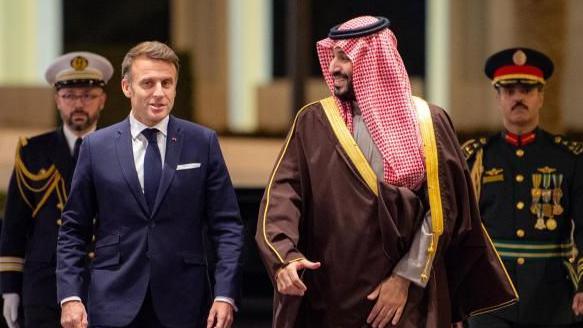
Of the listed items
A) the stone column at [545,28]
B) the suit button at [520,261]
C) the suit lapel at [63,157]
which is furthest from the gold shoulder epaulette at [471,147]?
the stone column at [545,28]

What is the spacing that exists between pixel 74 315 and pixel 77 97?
4.64ft

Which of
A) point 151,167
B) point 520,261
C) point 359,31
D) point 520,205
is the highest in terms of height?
point 359,31

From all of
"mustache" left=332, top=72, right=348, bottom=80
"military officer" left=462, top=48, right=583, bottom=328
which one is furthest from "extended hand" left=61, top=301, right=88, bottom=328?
"military officer" left=462, top=48, right=583, bottom=328

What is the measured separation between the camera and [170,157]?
5.13 m

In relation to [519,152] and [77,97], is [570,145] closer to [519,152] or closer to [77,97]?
[519,152]

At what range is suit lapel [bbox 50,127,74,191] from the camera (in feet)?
19.9

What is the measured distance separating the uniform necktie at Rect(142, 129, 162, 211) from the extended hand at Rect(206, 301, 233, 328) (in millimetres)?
420

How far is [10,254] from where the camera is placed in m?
5.93

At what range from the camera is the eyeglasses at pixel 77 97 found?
241 inches

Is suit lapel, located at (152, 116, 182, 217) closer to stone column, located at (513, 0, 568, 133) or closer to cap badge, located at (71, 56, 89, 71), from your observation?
cap badge, located at (71, 56, 89, 71)

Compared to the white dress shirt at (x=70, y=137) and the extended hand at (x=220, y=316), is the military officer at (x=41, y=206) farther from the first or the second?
the extended hand at (x=220, y=316)

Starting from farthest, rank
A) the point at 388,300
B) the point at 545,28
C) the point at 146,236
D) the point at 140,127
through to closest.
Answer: the point at 545,28 < the point at 140,127 < the point at 146,236 < the point at 388,300

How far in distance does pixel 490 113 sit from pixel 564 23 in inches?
278

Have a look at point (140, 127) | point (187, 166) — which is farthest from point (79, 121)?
point (187, 166)
